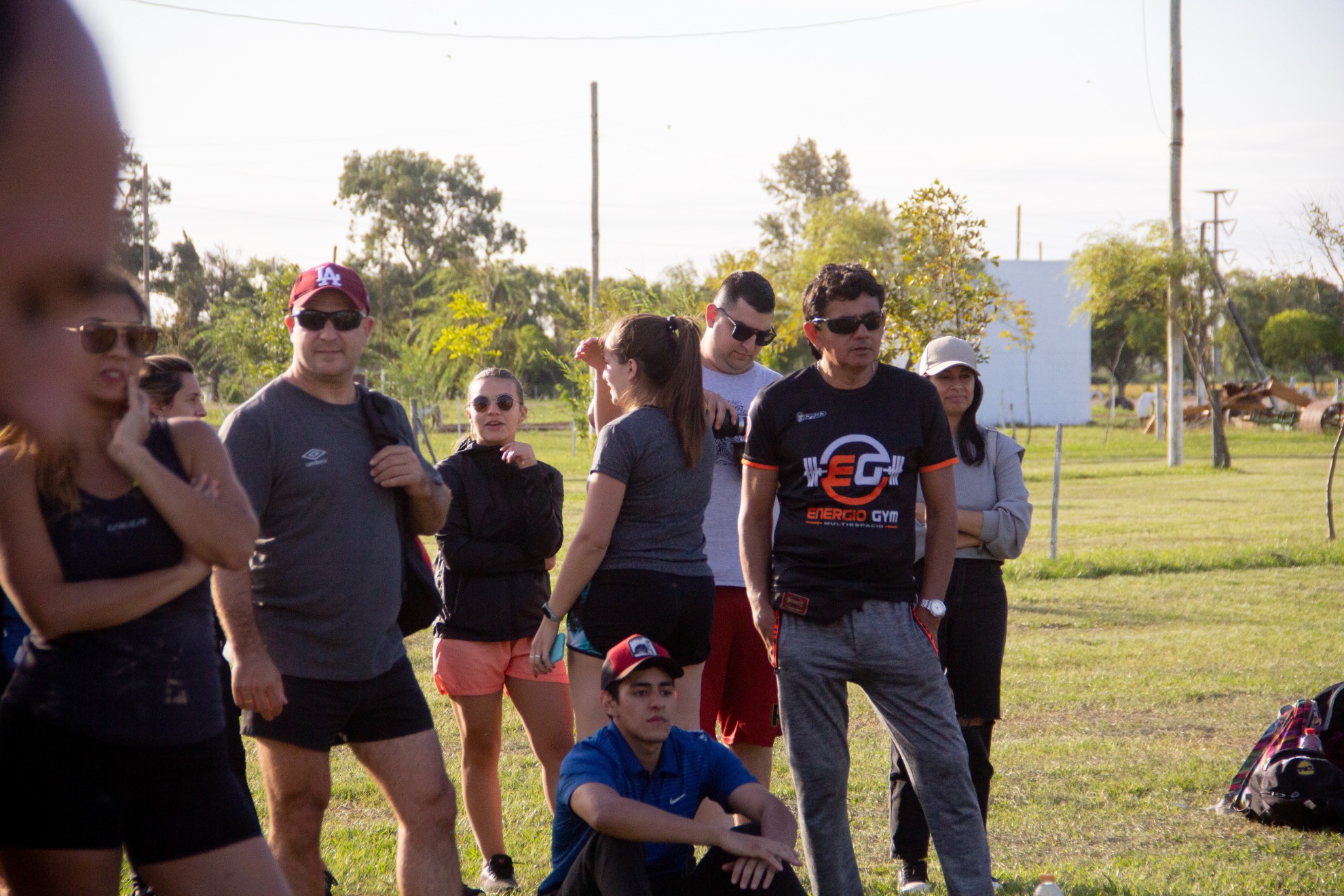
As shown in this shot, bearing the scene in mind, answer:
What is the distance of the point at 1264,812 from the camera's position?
512 centimetres

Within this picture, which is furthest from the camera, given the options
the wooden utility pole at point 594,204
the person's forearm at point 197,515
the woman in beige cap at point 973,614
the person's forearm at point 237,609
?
the wooden utility pole at point 594,204

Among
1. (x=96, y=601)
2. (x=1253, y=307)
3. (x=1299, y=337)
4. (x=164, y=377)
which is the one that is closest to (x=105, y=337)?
(x=96, y=601)

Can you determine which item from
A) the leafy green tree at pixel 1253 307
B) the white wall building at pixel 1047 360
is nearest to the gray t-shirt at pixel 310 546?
the white wall building at pixel 1047 360

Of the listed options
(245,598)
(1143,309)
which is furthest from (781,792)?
(1143,309)

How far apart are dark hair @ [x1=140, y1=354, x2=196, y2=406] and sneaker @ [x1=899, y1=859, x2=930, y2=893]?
133 inches

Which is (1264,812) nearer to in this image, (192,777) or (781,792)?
(781,792)

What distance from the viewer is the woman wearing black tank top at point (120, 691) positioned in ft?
7.18

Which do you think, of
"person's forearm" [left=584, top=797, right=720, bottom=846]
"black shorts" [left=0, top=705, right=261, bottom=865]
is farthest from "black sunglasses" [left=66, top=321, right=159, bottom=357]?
"person's forearm" [left=584, top=797, right=720, bottom=846]

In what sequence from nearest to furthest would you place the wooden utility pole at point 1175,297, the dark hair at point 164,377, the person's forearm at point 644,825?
Answer: the person's forearm at point 644,825 < the dark hair at point 164,377 < the wooden utility pole at point 1175,297

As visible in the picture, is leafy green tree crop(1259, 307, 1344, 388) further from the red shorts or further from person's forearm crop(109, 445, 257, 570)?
person's forearm crop(109, 445, 257, 570)

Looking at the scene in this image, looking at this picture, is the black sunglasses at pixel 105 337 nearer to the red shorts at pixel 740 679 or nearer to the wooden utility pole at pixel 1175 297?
the red shorts at pixel 740 679

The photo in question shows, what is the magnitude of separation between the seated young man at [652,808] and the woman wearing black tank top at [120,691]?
1.24 m

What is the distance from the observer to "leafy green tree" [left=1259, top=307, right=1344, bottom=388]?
177 feet

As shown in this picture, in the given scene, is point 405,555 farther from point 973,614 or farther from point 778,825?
point 973,614
